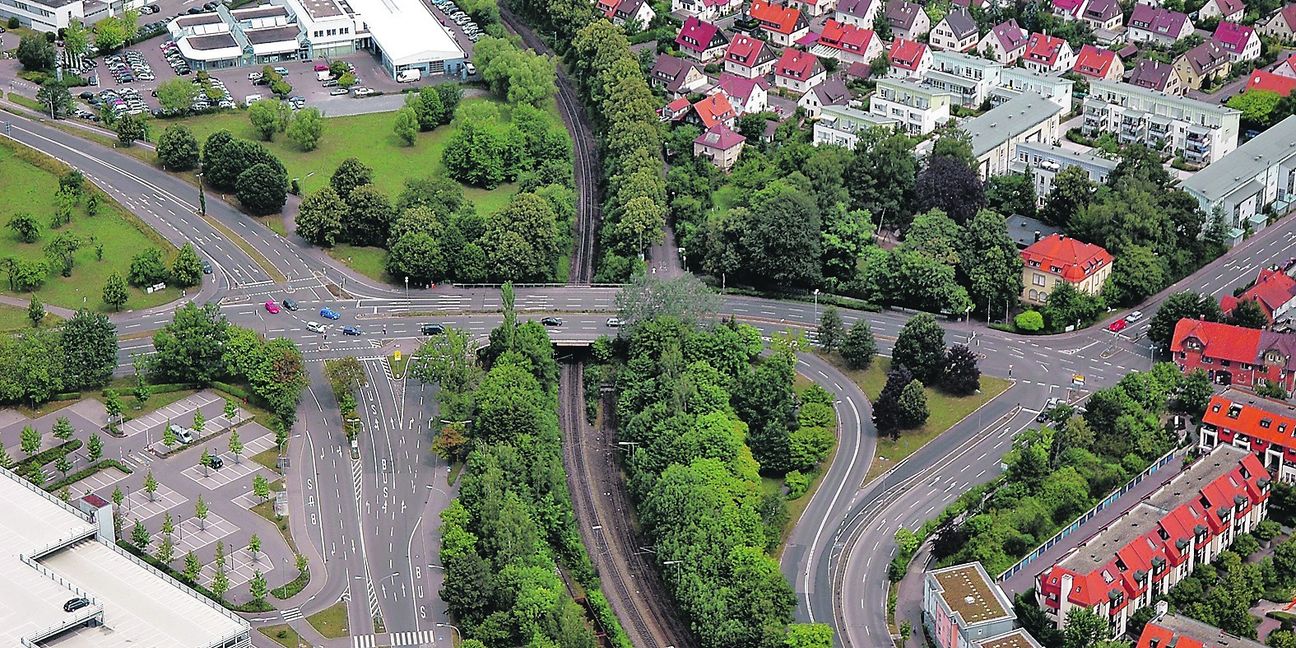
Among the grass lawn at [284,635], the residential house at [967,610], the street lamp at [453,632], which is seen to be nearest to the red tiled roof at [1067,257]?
the residential house at [967,610]

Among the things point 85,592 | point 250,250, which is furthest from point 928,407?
point 85,592

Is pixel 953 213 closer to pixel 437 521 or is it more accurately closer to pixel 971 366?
pixel 971 366

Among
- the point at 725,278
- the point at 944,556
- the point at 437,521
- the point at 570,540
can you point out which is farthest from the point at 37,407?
the point at 944,556

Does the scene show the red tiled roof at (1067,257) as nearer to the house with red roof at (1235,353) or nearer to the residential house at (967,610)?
the house with red roof at (1235,353)

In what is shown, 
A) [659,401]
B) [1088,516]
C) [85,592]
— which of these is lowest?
[1088,516]

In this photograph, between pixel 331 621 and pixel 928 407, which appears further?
pixel 928 407

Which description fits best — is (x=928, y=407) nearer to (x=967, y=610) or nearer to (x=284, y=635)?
(x=967, y=610)

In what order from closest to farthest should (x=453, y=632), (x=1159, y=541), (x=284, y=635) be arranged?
(x=284, y=635) < (x=453, y=632) < (x=1159, y=541)
